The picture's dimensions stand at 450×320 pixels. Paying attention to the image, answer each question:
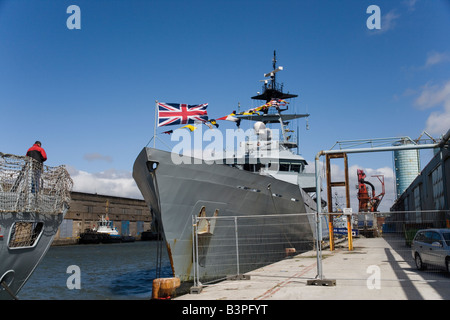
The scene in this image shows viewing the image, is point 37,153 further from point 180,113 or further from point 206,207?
point 206,207

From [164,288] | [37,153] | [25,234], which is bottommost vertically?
[164,288]

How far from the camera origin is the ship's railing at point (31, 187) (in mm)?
9188

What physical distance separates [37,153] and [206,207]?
546 centimetres

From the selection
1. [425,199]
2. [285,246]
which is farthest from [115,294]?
[425,199]

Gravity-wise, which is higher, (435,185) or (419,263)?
(435,185)

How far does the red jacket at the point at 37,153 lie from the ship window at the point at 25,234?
1866mm

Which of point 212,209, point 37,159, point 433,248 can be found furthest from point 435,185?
point 37,159

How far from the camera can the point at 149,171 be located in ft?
36.2

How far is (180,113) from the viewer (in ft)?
39.5

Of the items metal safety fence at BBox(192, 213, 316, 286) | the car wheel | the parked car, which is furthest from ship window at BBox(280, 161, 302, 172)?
the car wheel

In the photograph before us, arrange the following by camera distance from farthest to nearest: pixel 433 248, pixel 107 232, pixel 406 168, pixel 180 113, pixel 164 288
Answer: pixel 406 168, pixel 107 232, pixel 180 113, pixel 433 248, pixel 164 288

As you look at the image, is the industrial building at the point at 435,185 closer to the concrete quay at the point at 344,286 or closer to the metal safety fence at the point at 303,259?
the metal safety fence at the point at 303,259

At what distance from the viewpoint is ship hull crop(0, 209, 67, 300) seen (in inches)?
349
